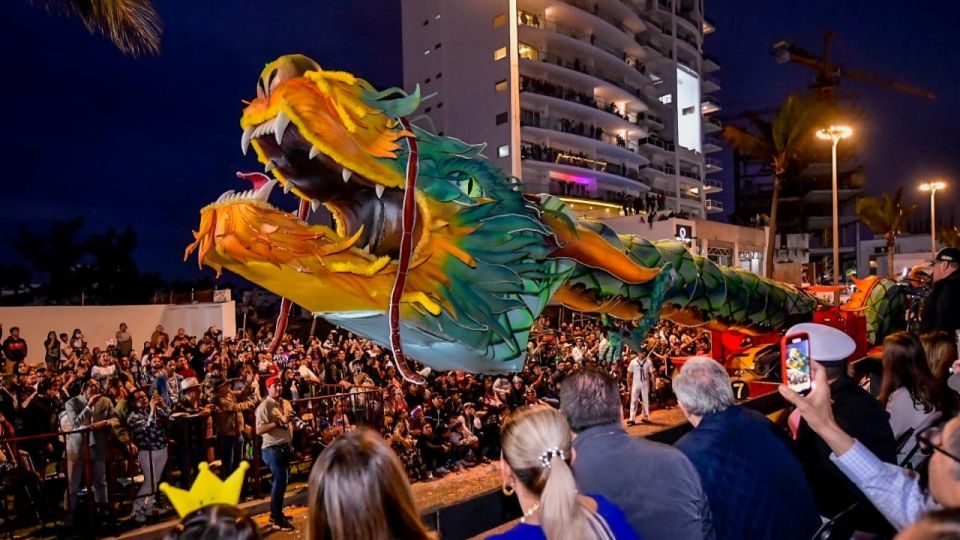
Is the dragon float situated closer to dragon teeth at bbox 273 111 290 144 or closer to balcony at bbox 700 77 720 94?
dragon teeth at bbox 273 111 290 144

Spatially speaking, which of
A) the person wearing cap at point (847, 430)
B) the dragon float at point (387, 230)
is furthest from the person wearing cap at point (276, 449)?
the person wearing cap at point (847, 430)

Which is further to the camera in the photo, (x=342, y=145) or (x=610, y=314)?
(x=610, y=314)

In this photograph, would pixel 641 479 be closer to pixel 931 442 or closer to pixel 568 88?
pixel 931 442

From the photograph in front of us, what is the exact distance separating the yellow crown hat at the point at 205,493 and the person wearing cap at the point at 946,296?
631 cm

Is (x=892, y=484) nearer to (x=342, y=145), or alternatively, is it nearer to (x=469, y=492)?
(x=342, y=145)

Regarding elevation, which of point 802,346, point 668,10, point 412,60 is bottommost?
point 802,346

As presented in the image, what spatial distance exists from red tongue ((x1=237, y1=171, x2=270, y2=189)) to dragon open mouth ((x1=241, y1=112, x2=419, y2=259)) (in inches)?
6.9

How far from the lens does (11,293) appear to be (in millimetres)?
19328

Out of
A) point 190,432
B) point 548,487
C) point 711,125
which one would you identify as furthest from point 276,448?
point 711,125

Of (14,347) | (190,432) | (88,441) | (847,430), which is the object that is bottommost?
(190,432)

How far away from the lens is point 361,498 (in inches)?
70.2

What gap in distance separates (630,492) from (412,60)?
156 ft

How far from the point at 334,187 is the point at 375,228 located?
394 millimetres

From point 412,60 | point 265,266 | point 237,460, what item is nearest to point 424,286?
point 265,266
